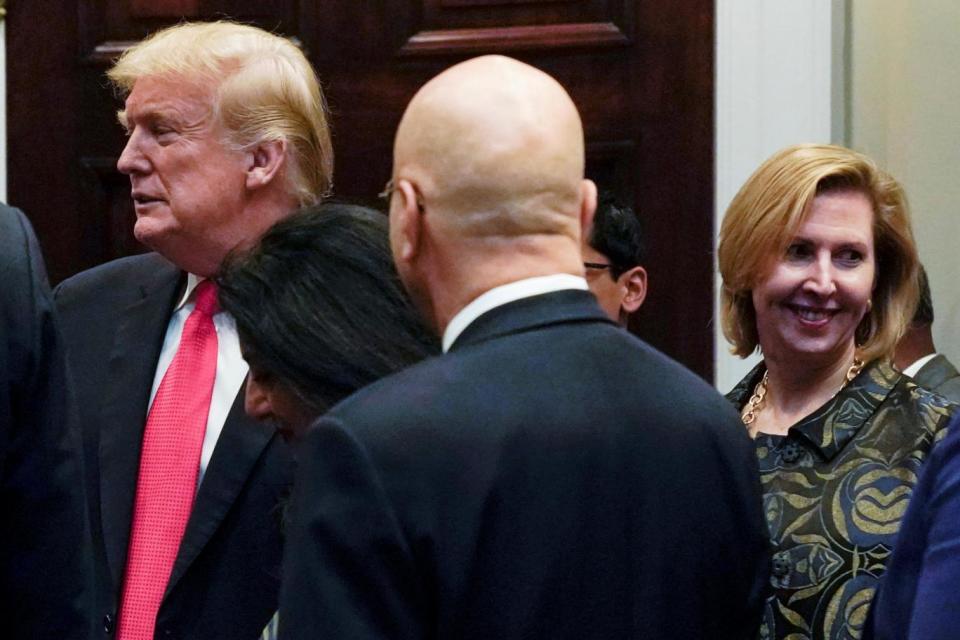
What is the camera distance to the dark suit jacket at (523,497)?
147 cm

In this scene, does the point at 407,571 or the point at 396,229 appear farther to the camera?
the point at 396,229

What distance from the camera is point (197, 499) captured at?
240 cm

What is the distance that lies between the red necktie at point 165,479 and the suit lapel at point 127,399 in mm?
16

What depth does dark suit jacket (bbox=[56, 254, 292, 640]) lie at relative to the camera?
2.37m

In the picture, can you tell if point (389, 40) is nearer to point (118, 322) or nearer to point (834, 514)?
point (118, 322)

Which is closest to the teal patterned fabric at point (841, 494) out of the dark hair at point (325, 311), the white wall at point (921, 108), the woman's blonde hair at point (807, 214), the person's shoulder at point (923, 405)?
the person's shoulder at point (923, 405)

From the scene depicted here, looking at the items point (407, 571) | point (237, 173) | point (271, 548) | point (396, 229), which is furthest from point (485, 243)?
point (237, 173)

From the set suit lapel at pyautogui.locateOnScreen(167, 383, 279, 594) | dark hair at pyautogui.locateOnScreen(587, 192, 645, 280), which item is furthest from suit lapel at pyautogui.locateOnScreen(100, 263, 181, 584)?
dark hair at pyautogui.locateOnScreen(587, 192, 645, 280)

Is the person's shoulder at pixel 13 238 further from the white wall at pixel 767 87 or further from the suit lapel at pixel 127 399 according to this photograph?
the white wall at pixel 767 87

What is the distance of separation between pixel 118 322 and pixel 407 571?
1343mm

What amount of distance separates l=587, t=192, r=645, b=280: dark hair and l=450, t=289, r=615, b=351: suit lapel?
5.48 ft

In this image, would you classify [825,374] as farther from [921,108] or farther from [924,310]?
[921,108]

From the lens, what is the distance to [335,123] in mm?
3625

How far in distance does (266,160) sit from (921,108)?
5.08 feet
